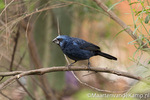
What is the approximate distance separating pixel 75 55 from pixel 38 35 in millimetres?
2573

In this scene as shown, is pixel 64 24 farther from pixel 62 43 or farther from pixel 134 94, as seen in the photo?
pixel 134 94

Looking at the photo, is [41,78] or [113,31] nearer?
[41,78]

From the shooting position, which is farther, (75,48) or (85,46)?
(85,46)

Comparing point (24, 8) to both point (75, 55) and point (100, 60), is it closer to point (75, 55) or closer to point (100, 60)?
point (75, 55)

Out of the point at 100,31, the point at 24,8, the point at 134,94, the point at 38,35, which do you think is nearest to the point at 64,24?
the point at 38,35

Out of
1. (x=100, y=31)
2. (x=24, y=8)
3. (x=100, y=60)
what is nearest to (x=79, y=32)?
(x=100, y=31)

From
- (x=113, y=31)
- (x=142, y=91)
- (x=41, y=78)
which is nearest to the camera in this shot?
(x=142, y=91)

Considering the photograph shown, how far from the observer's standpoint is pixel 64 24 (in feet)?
19.0

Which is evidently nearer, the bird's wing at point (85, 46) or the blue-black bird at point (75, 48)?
the blue-black bird at point (75, 48)

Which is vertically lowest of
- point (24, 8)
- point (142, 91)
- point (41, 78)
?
point (41, 78)

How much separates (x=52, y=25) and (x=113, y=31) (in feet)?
5.04

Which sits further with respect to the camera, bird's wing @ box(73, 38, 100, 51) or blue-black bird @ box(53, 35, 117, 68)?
bird's wing @ box(73, 38, 100, 51)

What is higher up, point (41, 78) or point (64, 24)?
point (64, 24)

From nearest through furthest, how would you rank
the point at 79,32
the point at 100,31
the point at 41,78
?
the point at 41,78, the point at 79,32, the point at 100,31
